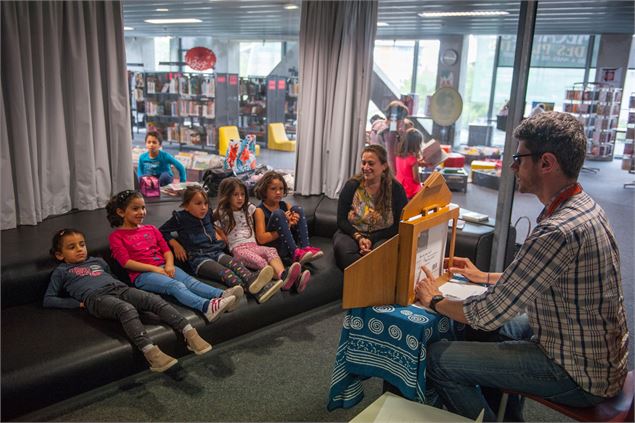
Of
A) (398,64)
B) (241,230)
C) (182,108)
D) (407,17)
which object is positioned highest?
(407,17)

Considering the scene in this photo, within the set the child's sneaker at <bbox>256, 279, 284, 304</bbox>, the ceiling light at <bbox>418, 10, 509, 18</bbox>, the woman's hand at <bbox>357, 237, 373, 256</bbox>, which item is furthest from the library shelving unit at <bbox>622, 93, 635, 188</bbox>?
the child's sneaker at <bbox>256, 279, 284, 304</bbox>

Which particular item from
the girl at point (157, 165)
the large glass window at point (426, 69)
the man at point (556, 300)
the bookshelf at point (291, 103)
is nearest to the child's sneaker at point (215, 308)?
the man at point (556, 300)

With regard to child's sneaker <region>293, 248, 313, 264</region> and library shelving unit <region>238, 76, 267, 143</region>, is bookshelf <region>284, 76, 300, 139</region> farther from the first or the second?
child's sneaker <region>293, 248, 313, 264</region>

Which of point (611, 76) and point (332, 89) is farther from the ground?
point (611, 76)

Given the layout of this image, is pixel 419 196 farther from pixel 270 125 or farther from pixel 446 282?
pixel 270 125

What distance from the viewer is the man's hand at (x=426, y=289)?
1986mm

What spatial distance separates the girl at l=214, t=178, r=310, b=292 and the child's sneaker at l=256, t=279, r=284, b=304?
0.15m

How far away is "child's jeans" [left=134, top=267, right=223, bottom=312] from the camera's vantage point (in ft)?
9.66

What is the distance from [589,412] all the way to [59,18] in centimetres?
383

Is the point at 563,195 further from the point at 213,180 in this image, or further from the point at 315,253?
the point at 213,180

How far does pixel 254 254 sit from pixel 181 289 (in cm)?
65

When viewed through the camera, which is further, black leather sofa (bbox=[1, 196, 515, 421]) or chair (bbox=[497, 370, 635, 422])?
black leather sofa (bbox=[1, 196, 515, 421])

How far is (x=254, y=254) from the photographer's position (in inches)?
138

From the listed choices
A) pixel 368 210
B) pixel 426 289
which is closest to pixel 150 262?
pixel 368 210
